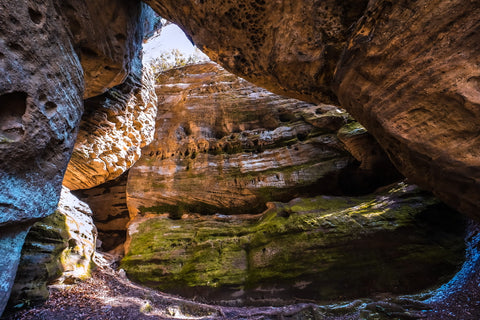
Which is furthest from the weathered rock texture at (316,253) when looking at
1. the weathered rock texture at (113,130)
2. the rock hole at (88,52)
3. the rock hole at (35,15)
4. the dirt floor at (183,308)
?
the rock hole at (35,15)

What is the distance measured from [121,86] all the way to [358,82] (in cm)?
730

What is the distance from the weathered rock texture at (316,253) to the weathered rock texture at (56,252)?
3.58 meters

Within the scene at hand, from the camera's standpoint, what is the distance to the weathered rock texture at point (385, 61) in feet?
10.1

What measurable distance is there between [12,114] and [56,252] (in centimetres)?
421

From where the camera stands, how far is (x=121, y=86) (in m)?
7.42

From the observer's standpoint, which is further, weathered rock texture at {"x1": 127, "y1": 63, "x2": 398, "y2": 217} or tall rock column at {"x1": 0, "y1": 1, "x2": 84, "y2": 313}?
weathered rock texture at {"x1": 127, "y1": 63, "x2": 398, "y2": 217}

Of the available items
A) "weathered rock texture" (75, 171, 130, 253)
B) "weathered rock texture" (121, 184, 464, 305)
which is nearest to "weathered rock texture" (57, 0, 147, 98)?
"weathered rock texture" (121, 184, 464, 305)

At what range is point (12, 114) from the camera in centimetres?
279

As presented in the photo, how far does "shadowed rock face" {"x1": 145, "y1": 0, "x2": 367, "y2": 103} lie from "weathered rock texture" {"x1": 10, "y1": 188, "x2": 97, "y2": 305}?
6.36m

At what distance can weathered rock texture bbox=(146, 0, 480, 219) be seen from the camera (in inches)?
121

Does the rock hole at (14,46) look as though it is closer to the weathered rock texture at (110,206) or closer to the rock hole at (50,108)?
the rock hole at (50,108)

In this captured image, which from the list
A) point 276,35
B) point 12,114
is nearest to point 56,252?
point 12,114

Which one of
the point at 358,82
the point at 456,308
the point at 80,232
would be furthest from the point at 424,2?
the point at 80,232

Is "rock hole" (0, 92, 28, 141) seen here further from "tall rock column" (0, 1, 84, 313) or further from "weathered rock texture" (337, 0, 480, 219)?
"weathered rock texture" (337, 0, 480, 219)
